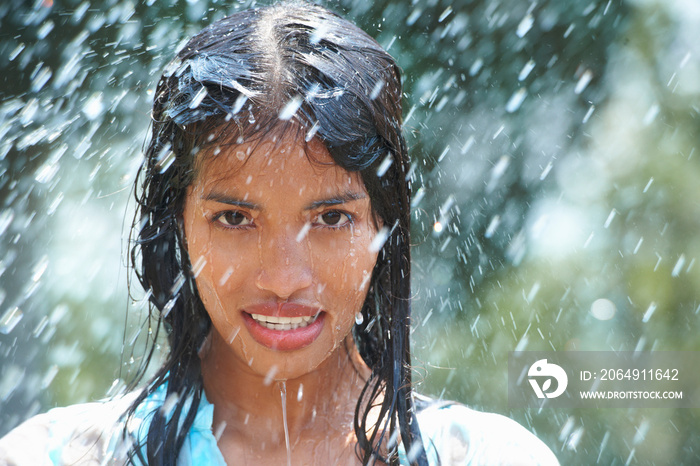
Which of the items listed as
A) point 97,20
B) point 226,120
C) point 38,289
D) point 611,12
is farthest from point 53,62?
point 611,12

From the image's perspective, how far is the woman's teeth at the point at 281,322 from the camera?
69.4 inches

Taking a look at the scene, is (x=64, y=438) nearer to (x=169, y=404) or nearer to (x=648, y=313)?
(x=169, y=404)

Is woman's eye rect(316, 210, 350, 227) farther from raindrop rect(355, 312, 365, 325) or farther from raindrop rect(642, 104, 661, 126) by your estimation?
raindrop rect(642, 104, 661, 126)

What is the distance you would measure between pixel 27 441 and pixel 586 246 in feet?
13.5

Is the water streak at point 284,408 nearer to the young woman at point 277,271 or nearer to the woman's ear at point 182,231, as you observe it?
the young woman at point 277,271

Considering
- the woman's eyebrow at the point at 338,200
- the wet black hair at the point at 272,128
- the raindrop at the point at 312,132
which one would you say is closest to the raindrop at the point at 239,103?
the wet black hair at the point at 272,128

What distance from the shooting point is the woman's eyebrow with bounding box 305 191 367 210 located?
1706 millimetres

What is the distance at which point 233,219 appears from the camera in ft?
5.77

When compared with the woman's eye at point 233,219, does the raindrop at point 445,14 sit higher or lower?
lower

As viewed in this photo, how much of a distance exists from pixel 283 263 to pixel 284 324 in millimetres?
167

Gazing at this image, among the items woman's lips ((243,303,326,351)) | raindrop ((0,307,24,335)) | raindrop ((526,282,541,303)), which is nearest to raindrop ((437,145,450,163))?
raindrop ((526,282,541,303))

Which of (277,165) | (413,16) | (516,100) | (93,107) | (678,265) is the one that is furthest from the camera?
(678,265)

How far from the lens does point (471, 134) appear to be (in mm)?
4500

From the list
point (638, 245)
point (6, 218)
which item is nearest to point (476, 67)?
point (638, 245)
